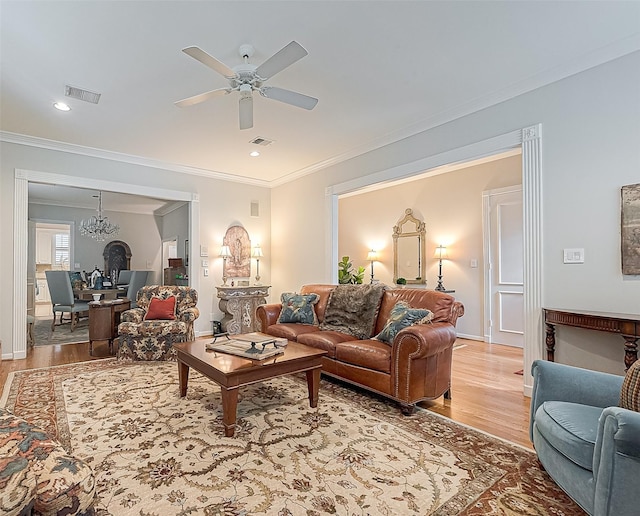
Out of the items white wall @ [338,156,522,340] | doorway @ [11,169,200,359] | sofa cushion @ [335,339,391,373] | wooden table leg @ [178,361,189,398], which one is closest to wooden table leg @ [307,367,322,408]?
sofa cushion @ [335,339,391,373]

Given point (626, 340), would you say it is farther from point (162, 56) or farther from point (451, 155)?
point (162, 56)

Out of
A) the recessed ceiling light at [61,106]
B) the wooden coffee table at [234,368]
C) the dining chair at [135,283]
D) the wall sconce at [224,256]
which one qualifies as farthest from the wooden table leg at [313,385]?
the dining chair at [135,283]

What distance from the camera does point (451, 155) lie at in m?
3.84

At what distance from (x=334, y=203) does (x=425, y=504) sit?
14.1 ft

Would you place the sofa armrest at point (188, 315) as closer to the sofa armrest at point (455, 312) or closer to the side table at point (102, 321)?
the side table at point (102, 321)

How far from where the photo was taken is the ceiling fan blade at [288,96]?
2.81 metres

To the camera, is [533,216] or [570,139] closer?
[570,139]

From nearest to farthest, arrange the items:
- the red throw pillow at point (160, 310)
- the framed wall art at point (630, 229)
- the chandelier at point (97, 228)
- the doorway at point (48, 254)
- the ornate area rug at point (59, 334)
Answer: the framed wall art at point (630, 229) → the red throw pillow at point (160, 310) → the ornate area rug at point (59, 334) → the chandelier at point (97, 228) → the doorway at point (48, 254)

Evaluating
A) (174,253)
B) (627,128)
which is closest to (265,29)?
→ (627,128)

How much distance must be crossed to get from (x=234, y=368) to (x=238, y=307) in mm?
3527

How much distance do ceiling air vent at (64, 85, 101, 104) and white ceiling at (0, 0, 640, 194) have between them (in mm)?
89

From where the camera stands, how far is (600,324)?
8.36 ft

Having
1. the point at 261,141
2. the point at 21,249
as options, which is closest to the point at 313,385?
the point at 261,141

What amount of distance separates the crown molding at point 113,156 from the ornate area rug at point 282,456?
3.06m
